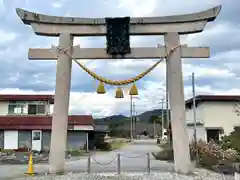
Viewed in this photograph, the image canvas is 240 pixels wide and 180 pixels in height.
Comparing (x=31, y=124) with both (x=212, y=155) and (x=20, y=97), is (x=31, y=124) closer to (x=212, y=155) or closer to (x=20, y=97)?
(x=20, y=97)

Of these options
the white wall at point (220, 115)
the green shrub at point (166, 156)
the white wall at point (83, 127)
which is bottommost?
the green shrub at point (166, 156)

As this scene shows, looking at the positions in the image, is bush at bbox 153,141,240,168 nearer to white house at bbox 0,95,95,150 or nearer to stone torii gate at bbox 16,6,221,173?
stone torii gate at bbox 16,6,221,173

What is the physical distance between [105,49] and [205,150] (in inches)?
470

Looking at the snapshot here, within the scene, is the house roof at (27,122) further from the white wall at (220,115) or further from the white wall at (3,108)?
the white wall at (220,115)

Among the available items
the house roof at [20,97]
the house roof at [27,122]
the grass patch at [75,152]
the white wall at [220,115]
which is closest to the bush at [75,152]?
the grass patch at [75,152]

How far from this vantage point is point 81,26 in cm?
1897

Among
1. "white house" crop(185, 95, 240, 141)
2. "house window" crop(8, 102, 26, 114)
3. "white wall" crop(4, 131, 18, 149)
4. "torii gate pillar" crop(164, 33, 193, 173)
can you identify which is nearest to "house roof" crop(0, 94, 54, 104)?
"house window" crop(8, 102, 26, 114)

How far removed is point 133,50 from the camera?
18766mm

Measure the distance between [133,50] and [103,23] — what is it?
1.83 metres

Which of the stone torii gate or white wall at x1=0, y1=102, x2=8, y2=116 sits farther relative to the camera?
white wall at x1=0, y1=102, x2=8, y2=116

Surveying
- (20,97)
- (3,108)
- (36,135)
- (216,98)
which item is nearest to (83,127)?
(36,135)

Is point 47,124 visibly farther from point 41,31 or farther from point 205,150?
point 41,31

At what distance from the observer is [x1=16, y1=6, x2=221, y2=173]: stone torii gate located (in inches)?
722

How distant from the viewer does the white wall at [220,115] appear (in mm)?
41094
